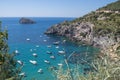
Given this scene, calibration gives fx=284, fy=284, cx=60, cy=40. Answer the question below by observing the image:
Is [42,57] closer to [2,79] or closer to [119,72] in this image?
[2,79]

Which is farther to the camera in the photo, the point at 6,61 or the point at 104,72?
the point at 6,61

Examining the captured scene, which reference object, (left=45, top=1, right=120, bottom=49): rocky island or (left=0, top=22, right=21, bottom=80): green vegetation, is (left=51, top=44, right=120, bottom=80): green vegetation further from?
(left=45, top=1, right=120, bottom=49): rocky island

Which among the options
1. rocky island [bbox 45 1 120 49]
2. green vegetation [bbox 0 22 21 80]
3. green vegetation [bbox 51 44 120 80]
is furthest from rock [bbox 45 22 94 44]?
green vegetation [bbox 51 44 120 80]

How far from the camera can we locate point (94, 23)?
112 m

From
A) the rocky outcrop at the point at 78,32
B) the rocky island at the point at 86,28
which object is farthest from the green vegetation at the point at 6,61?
the rocky island at the point at 86,28

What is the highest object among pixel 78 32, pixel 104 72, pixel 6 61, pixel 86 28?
pixel 104 72

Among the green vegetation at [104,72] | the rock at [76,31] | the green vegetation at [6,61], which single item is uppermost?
the green vegetation at [104,72]

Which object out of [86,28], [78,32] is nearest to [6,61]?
[86,28]

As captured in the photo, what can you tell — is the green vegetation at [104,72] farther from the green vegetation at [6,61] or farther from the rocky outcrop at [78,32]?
the rocky outcrop at [78,32]

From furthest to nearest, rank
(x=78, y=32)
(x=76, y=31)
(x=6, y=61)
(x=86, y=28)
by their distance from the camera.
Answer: (x=76, y=31) < (x=78, y=32) < (x=86, y=28) < (x=6, y=61)

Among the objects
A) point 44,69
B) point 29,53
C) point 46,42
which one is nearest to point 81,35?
point 46,42

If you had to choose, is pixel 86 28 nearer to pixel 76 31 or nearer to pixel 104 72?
pixel 76 31

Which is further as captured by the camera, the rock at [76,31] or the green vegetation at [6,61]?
the rock at [76,31]

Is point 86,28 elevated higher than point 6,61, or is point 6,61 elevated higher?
point 6,61
